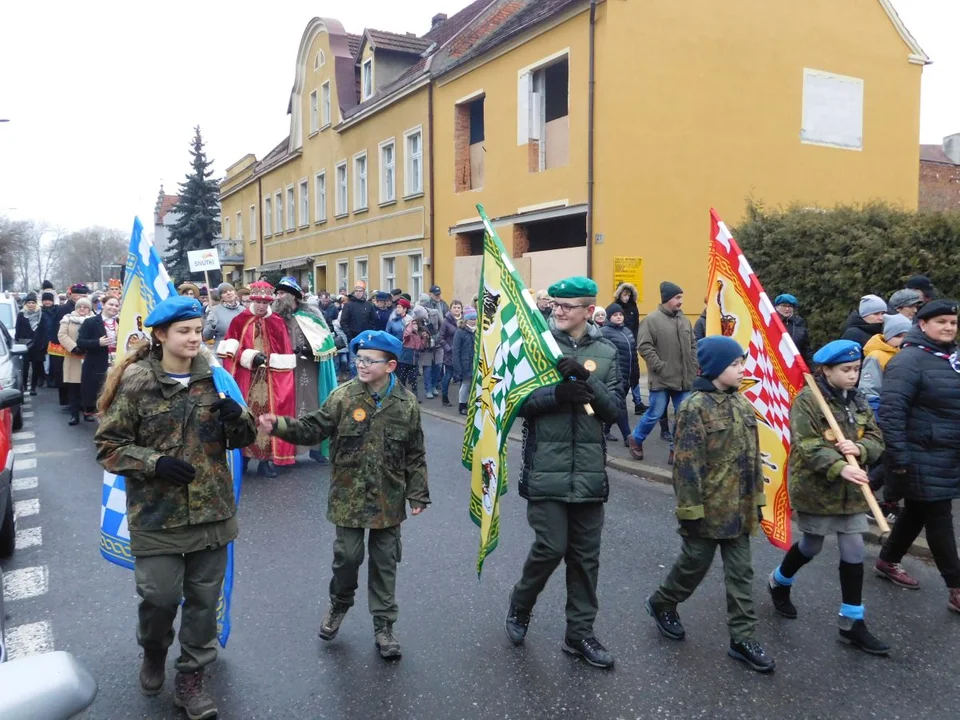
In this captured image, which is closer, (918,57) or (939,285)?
(939,285)

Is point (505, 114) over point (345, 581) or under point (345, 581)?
over

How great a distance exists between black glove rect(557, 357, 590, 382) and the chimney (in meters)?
39.3

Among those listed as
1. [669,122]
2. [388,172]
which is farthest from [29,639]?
[388,172]

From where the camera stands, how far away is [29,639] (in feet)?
14.8

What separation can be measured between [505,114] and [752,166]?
5.60 meters

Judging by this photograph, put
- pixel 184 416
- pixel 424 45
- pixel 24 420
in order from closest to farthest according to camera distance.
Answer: pixel 184 416, pixel 24 420, pixel 424 45

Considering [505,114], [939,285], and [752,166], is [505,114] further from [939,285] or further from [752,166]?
[939,285]

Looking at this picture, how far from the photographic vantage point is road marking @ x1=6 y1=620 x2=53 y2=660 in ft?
14.2

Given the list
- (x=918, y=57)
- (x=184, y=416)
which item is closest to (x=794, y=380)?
(x=184, y=416)

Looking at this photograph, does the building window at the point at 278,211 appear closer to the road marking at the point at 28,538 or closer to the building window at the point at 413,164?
the building window at the point at 413,164

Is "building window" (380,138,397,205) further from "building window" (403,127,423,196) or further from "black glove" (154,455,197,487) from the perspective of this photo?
"black glove" (154,455,197,487)

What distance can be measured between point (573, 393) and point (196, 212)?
1993 inches

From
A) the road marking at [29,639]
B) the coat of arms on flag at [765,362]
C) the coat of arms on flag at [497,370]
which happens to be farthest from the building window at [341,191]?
the road marking at [29,639]

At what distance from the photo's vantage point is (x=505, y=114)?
19.3 meters
